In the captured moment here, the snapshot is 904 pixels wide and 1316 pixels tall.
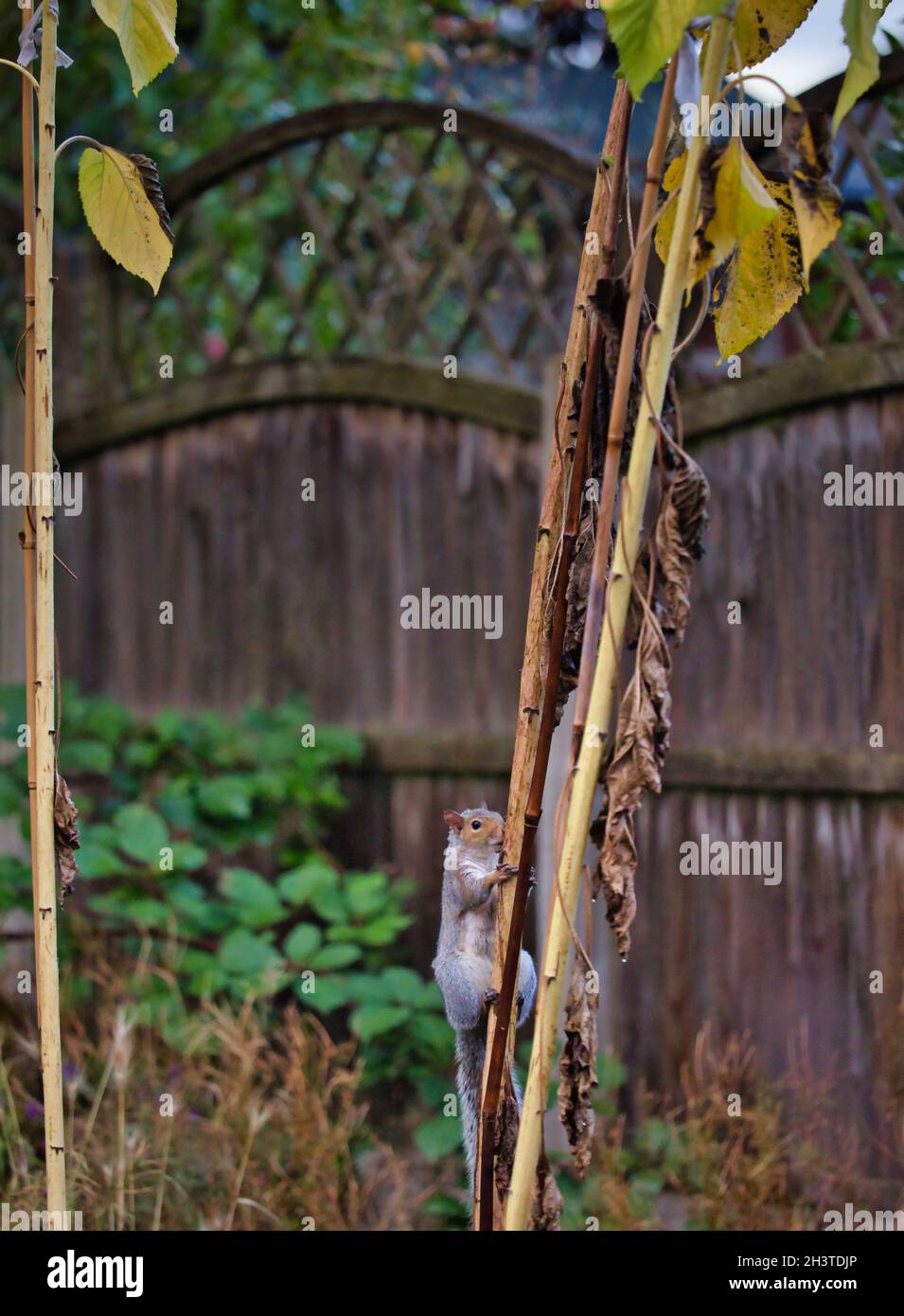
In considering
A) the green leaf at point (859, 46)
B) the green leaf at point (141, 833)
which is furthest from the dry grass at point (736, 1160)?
the green leaf at point (859, 46)

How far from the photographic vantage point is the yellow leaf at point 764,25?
1189 mm

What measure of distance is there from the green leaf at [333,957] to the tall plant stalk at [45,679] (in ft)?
6.15

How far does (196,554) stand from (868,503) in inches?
82.5

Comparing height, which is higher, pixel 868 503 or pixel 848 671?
pixel 868 503

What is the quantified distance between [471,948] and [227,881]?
2.12m

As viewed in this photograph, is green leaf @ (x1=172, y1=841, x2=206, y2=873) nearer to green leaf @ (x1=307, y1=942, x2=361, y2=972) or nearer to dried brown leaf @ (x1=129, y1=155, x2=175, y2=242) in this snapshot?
green leaf @ (x1=307, y1=942, x2=361, y2=972)

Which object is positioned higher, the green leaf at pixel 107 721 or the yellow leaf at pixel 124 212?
the yellow leaf at pixel 124 212

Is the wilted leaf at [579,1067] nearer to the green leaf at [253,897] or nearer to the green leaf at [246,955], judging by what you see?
the green leaf at [246,955]

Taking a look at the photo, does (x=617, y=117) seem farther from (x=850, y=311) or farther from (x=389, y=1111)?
(x=389, y=1111)

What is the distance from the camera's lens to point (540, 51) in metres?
6.25

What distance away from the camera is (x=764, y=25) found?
47.4 inches

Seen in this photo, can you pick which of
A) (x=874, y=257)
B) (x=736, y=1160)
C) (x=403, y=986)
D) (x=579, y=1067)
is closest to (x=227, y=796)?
(x=403, y=986)

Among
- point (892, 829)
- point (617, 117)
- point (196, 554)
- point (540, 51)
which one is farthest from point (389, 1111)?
point (540, 51)

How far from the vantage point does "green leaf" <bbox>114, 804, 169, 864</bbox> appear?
3344 mm
